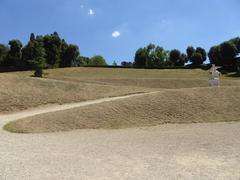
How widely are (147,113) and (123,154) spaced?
30.8 feet

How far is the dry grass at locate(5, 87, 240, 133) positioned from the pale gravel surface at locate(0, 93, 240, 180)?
1.34m

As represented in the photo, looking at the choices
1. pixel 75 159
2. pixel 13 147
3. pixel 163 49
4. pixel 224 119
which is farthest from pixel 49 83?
pixel 163 49

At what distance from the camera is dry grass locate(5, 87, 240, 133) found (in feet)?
64.8

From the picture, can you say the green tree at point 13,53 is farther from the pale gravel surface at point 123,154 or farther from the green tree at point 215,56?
the pale gravel surface at point 123,154

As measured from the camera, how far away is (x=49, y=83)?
3155 cm

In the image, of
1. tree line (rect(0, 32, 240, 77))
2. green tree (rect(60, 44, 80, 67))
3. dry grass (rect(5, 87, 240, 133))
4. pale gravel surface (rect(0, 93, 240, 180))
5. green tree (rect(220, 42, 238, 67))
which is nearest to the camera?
pale gravel surface (rect(0, 93, 240, 180))

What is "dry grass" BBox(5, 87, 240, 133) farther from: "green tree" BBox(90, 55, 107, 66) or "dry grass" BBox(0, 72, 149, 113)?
"green tree" BBox(90, 55, 107, 66)

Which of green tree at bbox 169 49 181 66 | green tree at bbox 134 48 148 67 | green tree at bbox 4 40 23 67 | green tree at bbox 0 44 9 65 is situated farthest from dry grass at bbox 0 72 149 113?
green tree at bbox 134 48 148 67

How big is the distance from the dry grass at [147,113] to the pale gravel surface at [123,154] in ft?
4.38

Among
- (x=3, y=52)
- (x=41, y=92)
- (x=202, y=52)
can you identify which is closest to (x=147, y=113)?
(x=41, y=92)

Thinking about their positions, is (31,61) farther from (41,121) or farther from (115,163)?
(115,163)

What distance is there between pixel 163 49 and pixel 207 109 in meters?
97.9

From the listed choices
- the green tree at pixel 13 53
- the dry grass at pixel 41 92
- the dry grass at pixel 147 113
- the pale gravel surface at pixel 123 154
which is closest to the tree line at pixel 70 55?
the green tree at pixel 13 53

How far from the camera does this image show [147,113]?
73.6ft
